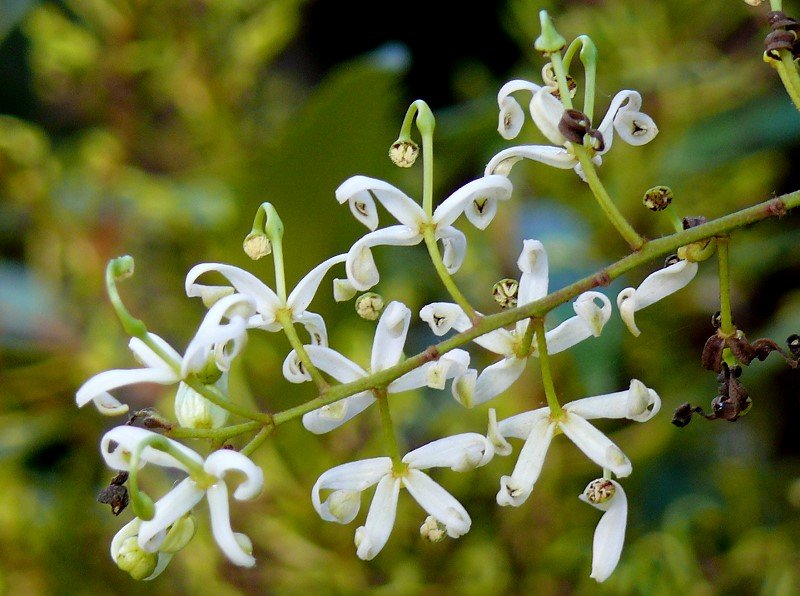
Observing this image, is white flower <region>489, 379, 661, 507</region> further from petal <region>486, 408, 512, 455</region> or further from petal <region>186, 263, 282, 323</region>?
petal <region>186, 263, 282, 323</region>

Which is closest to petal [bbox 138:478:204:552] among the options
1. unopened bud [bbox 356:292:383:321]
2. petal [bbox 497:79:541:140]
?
unopened bud [bbox 356:292:383:321]

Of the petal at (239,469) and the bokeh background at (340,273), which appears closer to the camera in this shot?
the petal at (239,469)

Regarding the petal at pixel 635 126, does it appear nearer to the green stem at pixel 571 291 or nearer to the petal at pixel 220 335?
the green stem at pixel 571 291

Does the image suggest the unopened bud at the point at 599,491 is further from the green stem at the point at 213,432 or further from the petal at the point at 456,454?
the green stem at the point at 213,432

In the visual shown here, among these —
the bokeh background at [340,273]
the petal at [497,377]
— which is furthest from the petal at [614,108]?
the bokeh background at [340,273]

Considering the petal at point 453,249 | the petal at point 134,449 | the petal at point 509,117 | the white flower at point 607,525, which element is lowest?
the white flower at point 607,525

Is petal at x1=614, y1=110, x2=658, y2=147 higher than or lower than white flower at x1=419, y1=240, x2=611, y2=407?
higher

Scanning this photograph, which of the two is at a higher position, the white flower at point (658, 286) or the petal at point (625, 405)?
the white flower at point (658, 286)
